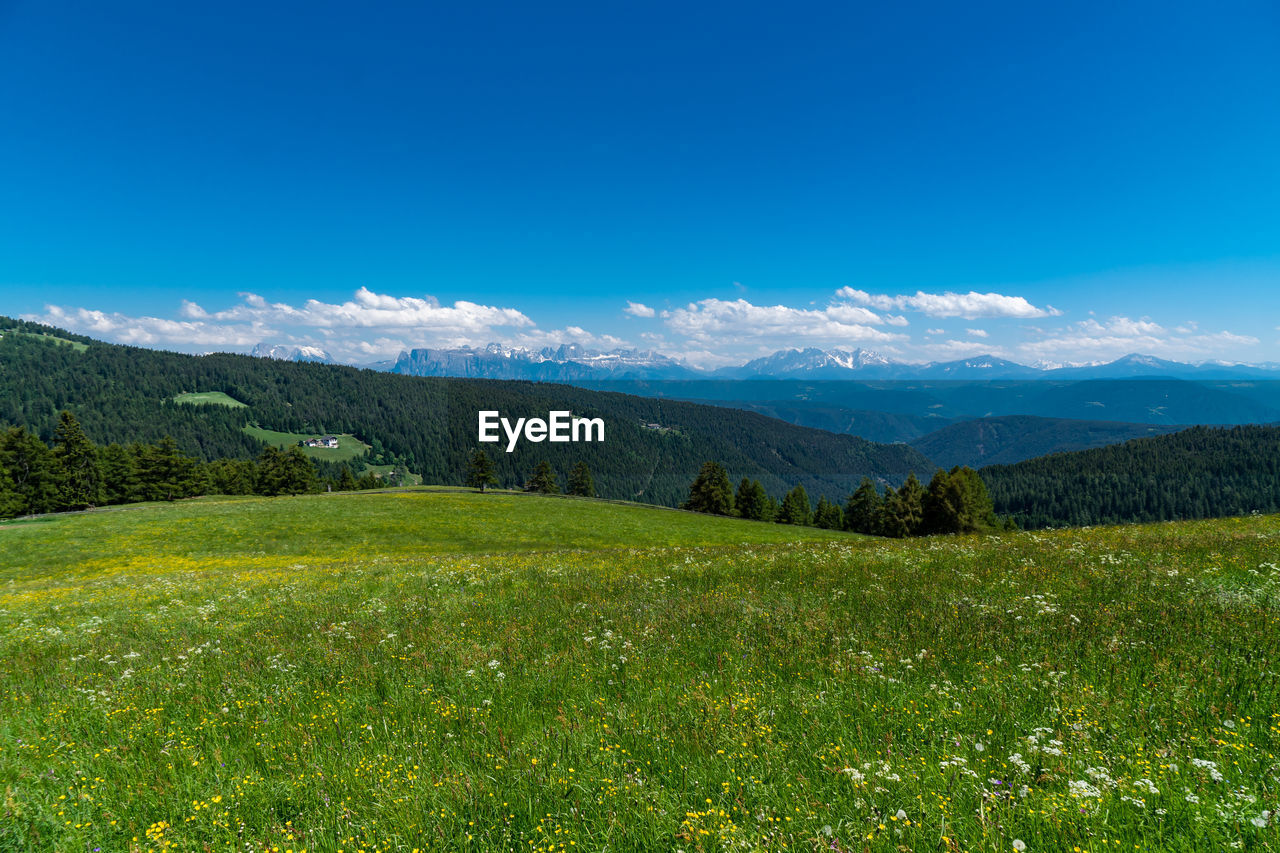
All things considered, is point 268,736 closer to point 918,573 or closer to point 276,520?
point 918,573

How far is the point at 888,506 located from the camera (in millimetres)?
70625

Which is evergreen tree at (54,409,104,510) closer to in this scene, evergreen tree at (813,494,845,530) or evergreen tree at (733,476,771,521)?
evergreen tree at (733,476,771,521)

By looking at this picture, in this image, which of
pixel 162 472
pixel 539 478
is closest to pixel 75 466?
pixel 162 472

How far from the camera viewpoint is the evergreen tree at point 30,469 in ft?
201

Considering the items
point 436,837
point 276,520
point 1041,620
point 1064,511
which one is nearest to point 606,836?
point 436,837

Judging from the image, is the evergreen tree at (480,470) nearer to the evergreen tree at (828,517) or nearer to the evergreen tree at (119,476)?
the evergreen tree at (119,476)

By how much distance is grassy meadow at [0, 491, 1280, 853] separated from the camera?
4.04m

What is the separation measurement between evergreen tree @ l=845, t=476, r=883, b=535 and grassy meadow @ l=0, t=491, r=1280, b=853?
73.8 m

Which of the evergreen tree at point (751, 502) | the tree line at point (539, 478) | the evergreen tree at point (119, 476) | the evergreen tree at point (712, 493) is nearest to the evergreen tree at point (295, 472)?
the evergreen tree at point (119, 476)

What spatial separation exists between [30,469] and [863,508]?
11554 centimetres

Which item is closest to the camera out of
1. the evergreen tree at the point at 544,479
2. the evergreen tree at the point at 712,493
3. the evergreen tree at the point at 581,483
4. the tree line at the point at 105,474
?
the tree line at the point at 105,474

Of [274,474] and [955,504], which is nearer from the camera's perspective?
[955,504]

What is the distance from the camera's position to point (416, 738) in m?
5.76

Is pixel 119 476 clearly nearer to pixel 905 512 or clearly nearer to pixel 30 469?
→ pixel 30 469
